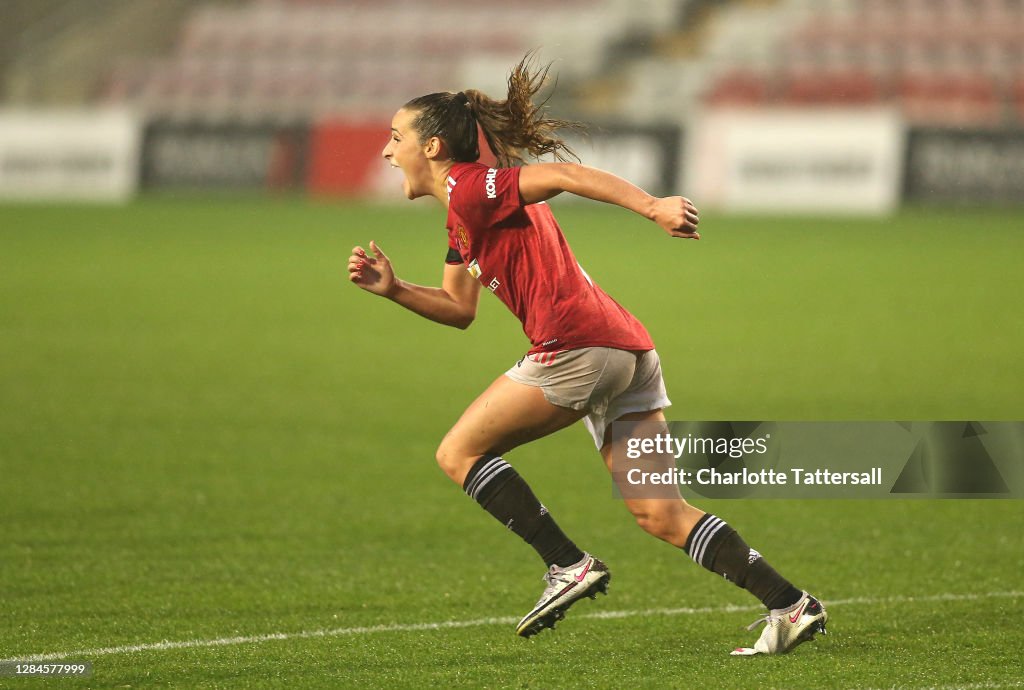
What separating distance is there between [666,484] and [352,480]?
353cm

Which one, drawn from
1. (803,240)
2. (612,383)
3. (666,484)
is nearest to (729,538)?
(666,484)

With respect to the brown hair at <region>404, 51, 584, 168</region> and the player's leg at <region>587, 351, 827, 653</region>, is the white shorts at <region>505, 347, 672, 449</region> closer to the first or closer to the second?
the player's leg at <region>587, 351, 827, 653</region>

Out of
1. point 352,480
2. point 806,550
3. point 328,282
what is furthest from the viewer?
point 328,282

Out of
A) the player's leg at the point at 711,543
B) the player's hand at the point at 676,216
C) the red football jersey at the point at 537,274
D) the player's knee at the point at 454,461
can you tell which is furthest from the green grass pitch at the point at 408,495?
the player's hand at the point at 676,216

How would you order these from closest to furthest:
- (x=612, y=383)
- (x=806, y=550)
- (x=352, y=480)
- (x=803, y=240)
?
(x=612, y=383)
(x=806, y=550)
(x=352, y=480)
(x=803, y=240)

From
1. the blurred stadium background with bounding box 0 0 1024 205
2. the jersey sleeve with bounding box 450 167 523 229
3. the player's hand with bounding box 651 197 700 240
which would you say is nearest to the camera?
the player's hand with bounding box 651 197 700 240

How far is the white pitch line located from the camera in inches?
202

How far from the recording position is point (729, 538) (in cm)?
506

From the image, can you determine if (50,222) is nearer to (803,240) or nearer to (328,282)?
(328,282)

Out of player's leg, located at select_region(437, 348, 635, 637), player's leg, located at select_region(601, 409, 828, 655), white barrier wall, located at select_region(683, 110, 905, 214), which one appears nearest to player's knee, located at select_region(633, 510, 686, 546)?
player's leg, located at select_region(601, 409, 828, 655)

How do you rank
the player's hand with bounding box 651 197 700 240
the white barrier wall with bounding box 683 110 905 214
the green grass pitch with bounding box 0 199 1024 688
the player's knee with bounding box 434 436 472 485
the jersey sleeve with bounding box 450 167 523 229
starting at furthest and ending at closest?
the white barrier wall with bounding box 683 110 905 214
the green grass pitch with bounding box 0 199 1024 688
the player's knee with bounding box 434 436 472 485
the jersey sleeve with bounding box 450 167 523 229
the player's hand with bounding box 651 197 700 240

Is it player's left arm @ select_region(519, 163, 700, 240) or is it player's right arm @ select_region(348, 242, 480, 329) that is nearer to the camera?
player's left arm @ select_region(519, 163, 700, 240)

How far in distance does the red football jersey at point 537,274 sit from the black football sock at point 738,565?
65cm

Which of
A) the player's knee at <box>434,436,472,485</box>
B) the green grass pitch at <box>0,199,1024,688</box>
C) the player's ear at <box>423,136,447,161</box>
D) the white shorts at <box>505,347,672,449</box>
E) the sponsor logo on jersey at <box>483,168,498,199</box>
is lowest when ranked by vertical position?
the green grass pitch at <box>0,199,1024,688</box>
